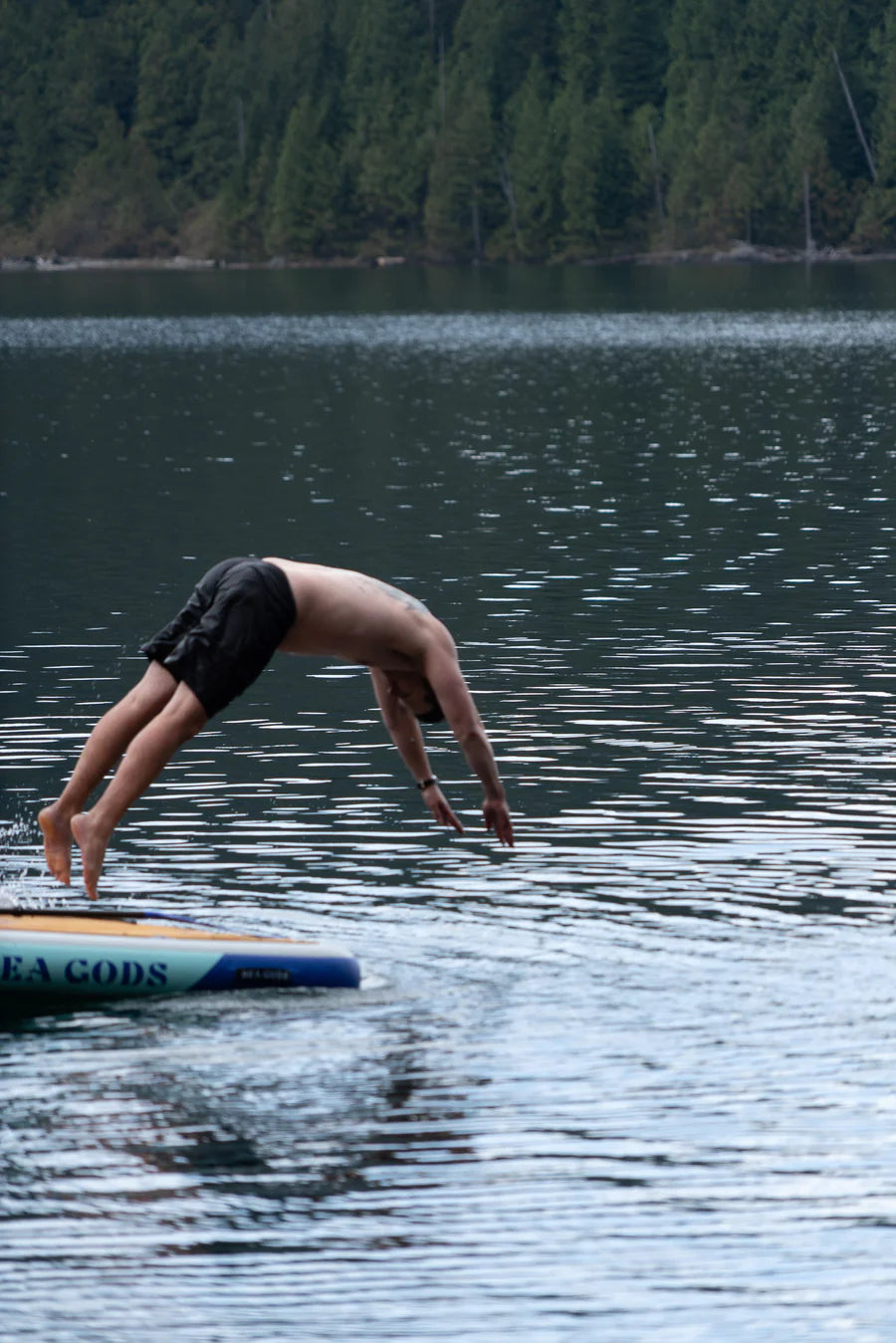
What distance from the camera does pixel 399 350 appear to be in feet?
239

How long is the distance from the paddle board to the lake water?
0.47ft

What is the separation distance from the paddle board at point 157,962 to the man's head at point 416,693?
52.0 inches

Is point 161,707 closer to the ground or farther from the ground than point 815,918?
farther from the ground

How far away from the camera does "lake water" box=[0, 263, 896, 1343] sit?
788 centimetres

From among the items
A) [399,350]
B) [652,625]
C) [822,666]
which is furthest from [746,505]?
[399,350]

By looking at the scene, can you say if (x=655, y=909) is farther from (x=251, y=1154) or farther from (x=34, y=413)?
(x=34, y=413)

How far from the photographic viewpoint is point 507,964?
1107 centimetres

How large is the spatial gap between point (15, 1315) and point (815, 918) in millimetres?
5344

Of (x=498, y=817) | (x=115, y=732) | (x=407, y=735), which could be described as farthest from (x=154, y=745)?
(x=498, y=817)

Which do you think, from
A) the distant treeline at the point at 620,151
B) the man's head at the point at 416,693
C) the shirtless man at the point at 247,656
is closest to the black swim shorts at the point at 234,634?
the shirtless man at the point at 247,656

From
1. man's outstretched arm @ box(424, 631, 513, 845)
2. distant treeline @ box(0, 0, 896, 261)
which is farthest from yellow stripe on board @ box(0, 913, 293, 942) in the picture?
distant treeline @ box(0, 0, 896, 261)

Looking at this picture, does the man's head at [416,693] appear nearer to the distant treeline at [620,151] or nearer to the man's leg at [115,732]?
the man's leg at [115,732]

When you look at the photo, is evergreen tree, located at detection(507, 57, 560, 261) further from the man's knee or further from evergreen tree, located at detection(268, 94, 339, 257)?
the man's knee

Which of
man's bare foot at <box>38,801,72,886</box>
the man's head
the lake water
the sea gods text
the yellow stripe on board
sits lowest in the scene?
the lake water
